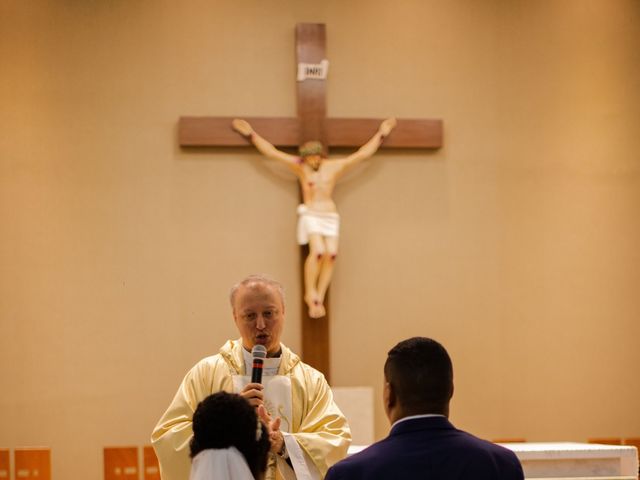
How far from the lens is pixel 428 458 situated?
2131 millimetres

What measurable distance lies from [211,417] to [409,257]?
5.04m

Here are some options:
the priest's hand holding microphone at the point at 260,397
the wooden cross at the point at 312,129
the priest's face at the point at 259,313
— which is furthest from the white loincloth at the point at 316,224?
the priest's hand holding microphone at the point at 260,397

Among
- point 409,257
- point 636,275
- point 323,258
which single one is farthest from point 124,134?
point 636,275

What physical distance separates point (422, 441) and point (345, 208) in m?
5.14

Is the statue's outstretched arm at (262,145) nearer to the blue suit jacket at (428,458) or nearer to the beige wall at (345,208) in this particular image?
the beige wall at (345,208)

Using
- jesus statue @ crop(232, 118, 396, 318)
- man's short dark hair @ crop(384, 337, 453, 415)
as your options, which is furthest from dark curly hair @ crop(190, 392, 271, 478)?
jesus statue @ crop(232, 118, 396, 318)

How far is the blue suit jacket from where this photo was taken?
212 centimetres

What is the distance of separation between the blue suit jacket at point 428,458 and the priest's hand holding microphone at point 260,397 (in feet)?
4.00

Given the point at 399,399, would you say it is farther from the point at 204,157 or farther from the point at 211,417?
the point at 204,157

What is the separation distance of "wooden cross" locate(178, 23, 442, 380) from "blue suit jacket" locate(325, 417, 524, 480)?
15.9 feet

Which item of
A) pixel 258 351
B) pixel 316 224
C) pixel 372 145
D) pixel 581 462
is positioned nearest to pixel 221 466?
pixel 258 351

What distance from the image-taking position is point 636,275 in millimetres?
7520

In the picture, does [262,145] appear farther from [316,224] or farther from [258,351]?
[258,351]

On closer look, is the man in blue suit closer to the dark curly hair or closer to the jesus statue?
the dark curly hair
